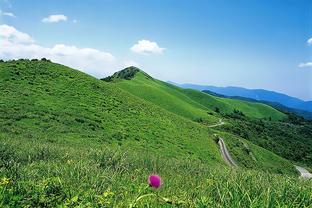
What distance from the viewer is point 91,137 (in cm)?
4103

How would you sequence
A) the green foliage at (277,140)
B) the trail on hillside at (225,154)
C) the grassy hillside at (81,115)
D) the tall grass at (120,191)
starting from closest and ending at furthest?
the tall grass at (120,191) < the grassy hillside at (81,115) < the trail on hillside at (225,154) < the green foliage at (277,140)

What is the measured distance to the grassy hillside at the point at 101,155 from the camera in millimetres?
5312

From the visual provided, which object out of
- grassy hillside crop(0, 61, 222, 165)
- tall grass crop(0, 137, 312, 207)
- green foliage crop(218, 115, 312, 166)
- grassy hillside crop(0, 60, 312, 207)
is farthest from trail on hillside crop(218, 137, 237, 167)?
tall grass crop(0, 137, 312, 207)

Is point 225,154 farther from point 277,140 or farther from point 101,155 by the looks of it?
point 277,140

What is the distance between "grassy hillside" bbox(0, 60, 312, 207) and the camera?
209 inches

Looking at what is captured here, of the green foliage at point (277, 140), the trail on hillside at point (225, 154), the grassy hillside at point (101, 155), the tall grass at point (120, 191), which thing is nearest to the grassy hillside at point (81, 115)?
the grassy hillside at point (101, 155)

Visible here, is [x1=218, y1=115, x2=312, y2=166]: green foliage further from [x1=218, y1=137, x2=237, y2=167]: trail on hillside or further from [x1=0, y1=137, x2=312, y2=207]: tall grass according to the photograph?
[x1=0, y1=137, x2=312, y2=207]: tall grass

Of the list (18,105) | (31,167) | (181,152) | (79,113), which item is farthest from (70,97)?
(31,167)

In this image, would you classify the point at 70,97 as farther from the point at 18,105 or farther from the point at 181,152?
the point at 181,152

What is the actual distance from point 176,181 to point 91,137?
34235mm

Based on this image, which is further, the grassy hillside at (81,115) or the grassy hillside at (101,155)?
the grassy hillside at (81,115)

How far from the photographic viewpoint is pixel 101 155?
10.3 meters

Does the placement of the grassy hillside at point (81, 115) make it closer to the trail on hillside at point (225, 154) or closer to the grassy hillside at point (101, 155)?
the grassy hillside at point (101, 155)

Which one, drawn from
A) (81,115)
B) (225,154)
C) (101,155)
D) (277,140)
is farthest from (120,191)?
(277,140)
